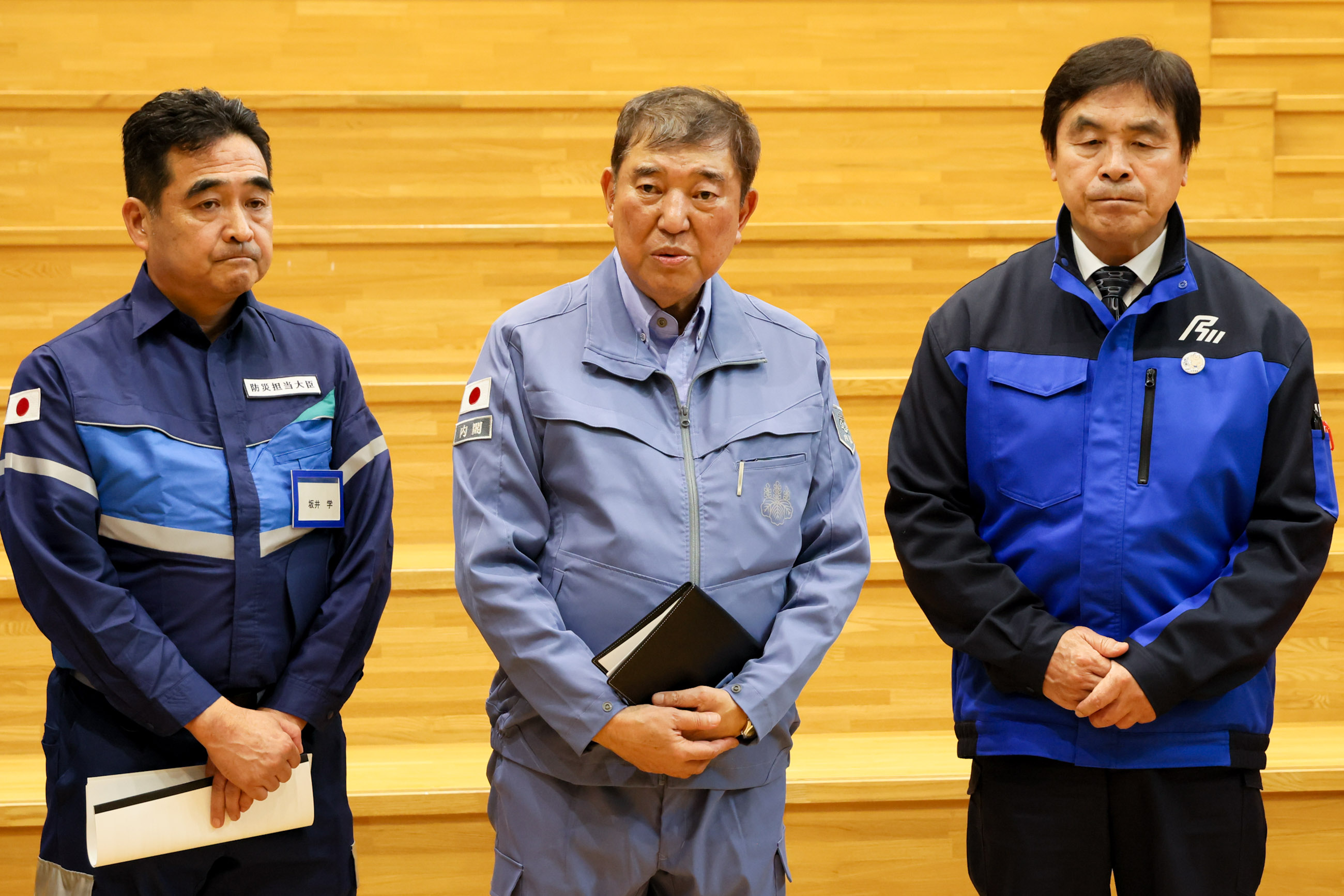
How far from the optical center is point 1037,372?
1.38 metres

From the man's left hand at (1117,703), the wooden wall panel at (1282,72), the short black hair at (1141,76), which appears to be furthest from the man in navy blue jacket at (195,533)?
the wooden wall panel at (1282,72)

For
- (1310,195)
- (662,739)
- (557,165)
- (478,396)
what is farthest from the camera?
(1310,195)

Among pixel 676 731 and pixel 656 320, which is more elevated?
pixel 656 320

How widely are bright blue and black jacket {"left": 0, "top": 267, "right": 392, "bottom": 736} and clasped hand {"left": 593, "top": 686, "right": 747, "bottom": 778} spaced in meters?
0.36

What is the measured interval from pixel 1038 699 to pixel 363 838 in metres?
1.03

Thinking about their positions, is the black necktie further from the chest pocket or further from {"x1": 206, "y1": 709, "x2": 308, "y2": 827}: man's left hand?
{"x1": 206, "y1": 709, "x2": 308, "y2": 827}: man's left hand

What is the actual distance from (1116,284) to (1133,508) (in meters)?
0.26

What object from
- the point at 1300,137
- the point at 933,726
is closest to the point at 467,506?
the point at 933,726

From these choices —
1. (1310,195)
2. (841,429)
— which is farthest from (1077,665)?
(1310,195)

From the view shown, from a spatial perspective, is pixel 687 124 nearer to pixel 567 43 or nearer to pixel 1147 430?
pixel 1147 430

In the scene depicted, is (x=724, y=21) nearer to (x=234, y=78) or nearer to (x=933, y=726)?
(x=234, y=78)

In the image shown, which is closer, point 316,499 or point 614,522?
point 614,522

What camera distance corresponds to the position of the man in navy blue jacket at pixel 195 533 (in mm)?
1285

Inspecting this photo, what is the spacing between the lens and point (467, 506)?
1.29 meters
